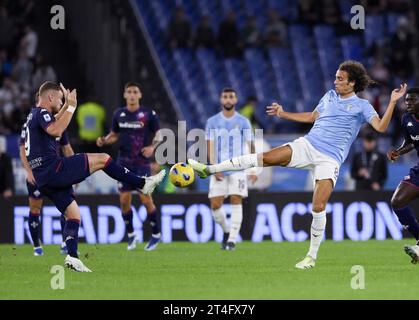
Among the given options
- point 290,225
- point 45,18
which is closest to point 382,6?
point 45,18

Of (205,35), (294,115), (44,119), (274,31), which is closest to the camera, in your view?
(44,119)

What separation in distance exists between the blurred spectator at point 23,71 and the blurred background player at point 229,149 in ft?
28.3

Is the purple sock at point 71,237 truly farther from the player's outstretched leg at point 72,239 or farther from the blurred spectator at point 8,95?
the blurred spectator at point 8,95

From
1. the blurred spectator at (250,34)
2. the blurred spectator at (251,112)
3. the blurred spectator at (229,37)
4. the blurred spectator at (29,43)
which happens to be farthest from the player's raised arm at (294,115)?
the blurred spectator at (250,34)

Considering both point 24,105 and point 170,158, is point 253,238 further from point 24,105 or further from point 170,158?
point 24,105

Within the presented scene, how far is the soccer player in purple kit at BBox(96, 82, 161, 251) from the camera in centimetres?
1706

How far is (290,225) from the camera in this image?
1947 cm

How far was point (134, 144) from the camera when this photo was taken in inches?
674

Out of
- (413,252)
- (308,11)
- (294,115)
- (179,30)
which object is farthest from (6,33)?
(413,252)

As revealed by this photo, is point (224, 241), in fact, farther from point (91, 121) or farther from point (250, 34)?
point (250, 34)

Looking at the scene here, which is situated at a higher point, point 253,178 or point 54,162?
point 54,162

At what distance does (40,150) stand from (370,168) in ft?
30.0

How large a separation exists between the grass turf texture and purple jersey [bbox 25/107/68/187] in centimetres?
113
